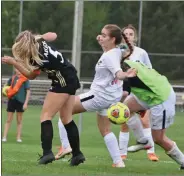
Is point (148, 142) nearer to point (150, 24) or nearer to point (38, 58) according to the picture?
point (38, 58)

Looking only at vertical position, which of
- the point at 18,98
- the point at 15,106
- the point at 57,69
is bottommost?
the point at 15,106

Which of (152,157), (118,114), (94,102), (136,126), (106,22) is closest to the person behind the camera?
(118,114)

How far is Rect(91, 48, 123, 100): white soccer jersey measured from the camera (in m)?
8.69

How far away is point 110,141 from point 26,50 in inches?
64.2

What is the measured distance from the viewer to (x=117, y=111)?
8.59 metres

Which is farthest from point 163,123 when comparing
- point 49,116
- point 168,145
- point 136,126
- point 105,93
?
point 136,126

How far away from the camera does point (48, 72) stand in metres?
8.52

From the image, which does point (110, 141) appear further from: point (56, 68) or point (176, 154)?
point (56, 68)

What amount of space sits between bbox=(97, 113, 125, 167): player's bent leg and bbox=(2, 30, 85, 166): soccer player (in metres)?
0.47

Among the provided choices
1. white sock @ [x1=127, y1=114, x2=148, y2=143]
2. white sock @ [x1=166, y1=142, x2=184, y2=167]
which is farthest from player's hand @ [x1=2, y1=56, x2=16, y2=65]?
white sock @ [x1=127, y1=114, x2=148, y2=143]

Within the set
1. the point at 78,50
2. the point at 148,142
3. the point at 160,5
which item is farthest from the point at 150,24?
the point at 148,142

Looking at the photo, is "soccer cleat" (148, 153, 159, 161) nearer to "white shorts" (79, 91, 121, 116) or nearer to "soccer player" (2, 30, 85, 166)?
"white shorts" (79, 91, 121, 116)

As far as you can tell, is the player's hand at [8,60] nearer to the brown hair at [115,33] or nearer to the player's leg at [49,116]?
the player's leg at [49,116]

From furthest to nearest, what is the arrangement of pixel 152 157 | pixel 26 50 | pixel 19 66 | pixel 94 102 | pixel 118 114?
pixel 152 157 → pixel 94 102 → pixel 118 114 → pixel 19 66 → pixel 26 50
